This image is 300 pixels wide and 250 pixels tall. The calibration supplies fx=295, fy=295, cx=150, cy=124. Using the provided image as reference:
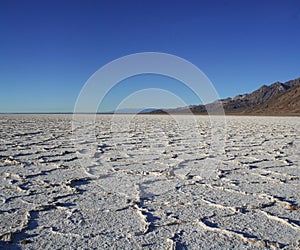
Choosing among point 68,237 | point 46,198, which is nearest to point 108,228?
point 68,237

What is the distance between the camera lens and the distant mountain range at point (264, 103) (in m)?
63.2

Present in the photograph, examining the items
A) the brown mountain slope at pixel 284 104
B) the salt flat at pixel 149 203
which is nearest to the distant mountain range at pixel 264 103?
the brown mountain slope at pixel 284 104

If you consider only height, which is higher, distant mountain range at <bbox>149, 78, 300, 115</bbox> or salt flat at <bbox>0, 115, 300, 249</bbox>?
distant mountain range at <bbox>149, 78, 300, 115</bbox>

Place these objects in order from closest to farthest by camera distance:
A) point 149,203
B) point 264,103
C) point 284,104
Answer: point 149,203, point 284,104, point 264,103

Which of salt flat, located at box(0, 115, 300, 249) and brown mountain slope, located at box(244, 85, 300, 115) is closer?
salt flat, located at box(0, 115, 300, 249)

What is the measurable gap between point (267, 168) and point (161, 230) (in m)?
2.44

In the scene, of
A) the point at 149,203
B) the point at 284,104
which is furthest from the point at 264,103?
the point at 149,203

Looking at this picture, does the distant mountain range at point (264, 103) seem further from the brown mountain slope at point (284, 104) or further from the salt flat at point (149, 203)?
the salt flat at point (149, 203)

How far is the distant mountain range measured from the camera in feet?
207

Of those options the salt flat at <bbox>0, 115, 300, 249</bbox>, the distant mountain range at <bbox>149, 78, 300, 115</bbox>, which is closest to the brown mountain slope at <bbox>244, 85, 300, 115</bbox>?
the distant mountain range at <bbox>149, 78, 300, 115</bbox>

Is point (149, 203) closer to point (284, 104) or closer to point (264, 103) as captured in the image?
point (284, 104)

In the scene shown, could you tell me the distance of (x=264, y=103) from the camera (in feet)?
263

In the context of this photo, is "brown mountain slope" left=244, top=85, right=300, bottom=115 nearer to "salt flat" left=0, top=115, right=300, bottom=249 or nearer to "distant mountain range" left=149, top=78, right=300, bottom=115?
"distant mountain range" left=149, top=78, right=300, bottom=115

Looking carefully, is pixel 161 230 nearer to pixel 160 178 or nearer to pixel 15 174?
pixel 160 178
